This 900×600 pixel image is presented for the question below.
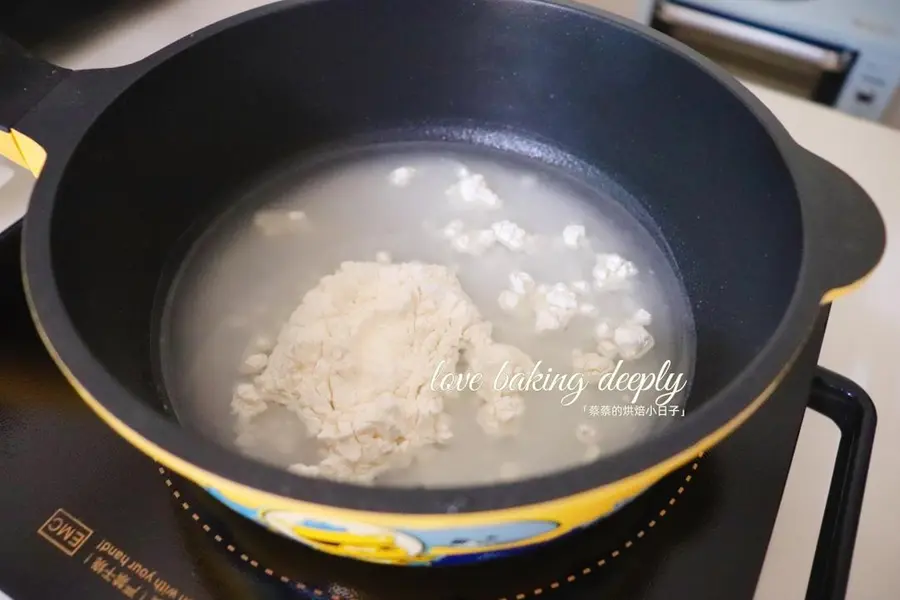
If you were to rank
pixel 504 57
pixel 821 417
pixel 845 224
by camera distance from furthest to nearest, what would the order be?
pixel 504 57 → pixel 821 417 → pixel 845 224

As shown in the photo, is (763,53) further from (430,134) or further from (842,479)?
(842,479)

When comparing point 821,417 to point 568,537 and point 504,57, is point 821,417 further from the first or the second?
point 504,57

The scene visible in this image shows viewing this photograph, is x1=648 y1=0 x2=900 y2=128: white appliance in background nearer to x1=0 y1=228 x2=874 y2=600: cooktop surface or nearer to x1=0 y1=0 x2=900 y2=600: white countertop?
x1=0 y1=0 x2=900 y2=600: white countertop

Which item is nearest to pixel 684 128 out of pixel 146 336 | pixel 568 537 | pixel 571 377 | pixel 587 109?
pixel 587 109

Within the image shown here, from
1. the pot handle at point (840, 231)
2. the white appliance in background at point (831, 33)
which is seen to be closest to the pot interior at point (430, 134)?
the pot handle at point (840, 231)

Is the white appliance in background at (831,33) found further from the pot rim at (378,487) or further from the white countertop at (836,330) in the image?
the pot rim at (378,487)

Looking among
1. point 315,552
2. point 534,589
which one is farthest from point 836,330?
point 315,552
